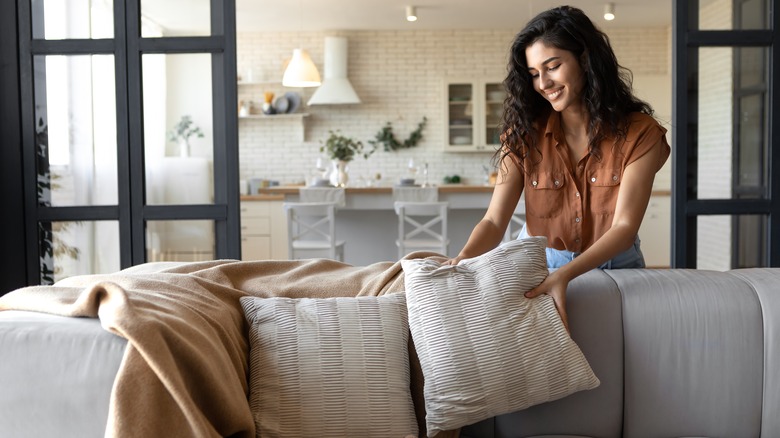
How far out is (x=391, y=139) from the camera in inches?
407

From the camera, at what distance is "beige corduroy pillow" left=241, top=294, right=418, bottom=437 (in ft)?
6.47

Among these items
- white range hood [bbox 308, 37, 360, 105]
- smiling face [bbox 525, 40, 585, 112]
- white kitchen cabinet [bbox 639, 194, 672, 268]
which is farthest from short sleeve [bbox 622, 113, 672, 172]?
white range hood [bbox 308, 37, 360, 105]

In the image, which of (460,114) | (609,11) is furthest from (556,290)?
(460,114)

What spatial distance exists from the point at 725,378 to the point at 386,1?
273 inches

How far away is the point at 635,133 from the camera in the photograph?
2.34m

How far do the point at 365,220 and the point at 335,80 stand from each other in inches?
116

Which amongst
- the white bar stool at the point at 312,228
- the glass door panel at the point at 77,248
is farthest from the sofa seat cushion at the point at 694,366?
the white bar stool at the point at 312,228

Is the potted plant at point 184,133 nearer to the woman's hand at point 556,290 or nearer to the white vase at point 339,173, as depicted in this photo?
the woman's hand at point 556,290

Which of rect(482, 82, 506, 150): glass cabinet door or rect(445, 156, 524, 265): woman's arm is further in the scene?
rect(482, 82, 506, 150): glass cabinet door

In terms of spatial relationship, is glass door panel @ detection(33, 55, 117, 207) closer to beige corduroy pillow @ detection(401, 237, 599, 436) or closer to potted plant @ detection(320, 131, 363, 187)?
beige corduroy pillow @ detection(401, 237, 599, 436)

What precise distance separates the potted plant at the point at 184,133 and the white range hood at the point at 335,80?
20.4 ft

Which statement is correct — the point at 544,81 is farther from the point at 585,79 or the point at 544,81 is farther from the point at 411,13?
the point at 411,13

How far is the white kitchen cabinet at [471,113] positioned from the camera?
1020 cm

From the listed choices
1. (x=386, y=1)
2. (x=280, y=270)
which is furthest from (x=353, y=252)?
(x=280, y=270)
